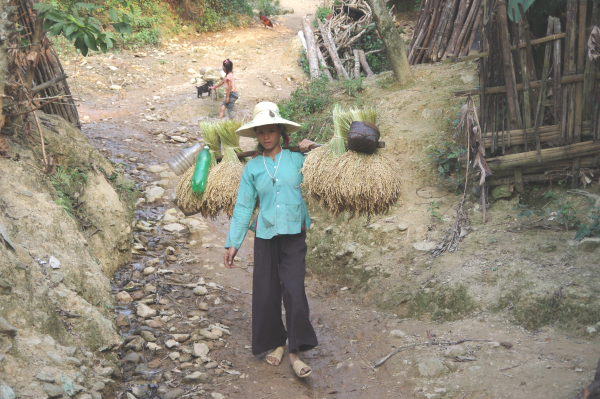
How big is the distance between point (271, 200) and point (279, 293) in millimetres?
649

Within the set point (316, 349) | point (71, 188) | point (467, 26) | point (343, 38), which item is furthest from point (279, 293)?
point (343, 38)

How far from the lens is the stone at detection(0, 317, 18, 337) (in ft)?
7.20

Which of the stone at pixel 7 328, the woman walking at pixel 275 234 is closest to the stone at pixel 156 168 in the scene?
the woman walking at pixel 275 234

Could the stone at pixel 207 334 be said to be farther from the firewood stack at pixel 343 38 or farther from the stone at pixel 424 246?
the firewood stack at pixel 343 38

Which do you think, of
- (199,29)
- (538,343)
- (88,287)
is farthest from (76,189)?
(199,29)

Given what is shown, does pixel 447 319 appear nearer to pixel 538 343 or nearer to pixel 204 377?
pixel 538 343

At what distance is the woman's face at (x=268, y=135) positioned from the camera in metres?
3.08

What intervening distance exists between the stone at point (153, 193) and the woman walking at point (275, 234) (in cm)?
286

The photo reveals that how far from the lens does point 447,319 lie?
335 cm

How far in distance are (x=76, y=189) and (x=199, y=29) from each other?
37.8 feet

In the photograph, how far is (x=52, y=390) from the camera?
2156 mm

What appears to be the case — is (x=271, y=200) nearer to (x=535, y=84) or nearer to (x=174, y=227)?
(x=535, y=84)

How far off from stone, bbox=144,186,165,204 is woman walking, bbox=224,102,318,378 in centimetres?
286

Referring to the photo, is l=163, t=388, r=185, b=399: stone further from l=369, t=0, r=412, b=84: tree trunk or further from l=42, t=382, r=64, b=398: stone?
l=369, t=0, r=412, b=84: tree trunk
